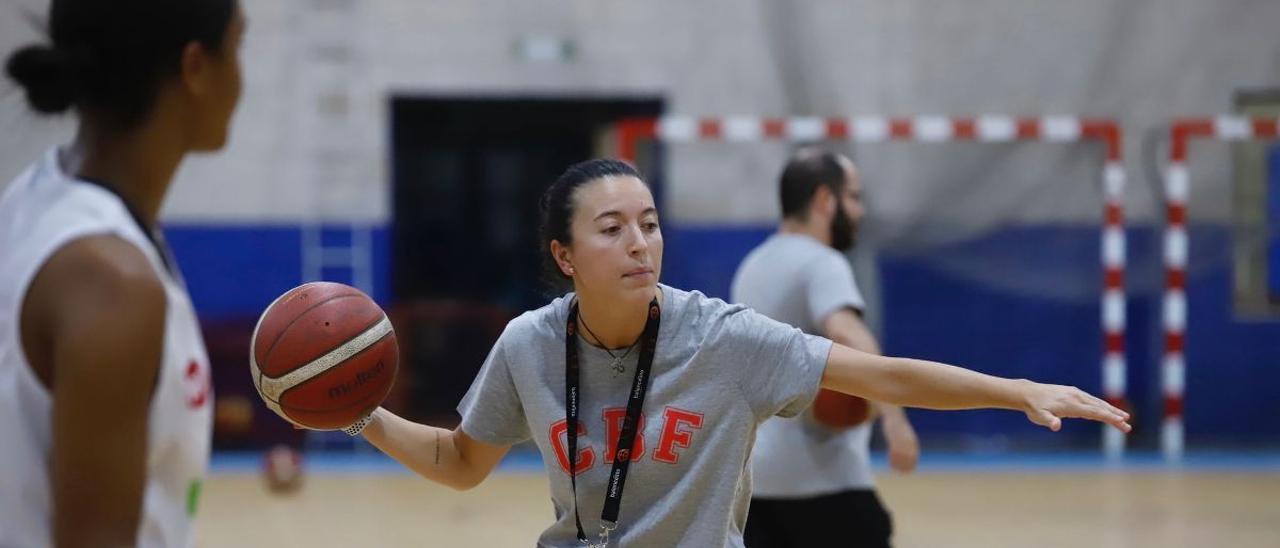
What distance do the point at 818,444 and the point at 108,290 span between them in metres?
2.86

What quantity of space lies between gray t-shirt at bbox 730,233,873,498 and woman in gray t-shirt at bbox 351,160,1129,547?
1.06 meters

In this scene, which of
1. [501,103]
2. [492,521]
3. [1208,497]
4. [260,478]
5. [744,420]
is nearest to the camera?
[744,420]

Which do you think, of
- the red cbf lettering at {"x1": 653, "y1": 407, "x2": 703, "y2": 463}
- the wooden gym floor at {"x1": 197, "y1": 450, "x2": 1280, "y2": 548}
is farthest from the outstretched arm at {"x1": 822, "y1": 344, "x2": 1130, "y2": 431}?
the wooden gym floor at {"x1": 197, "y1": 450, "x2": 1280, "y2": 548}

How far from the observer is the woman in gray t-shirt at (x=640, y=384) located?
3002mm

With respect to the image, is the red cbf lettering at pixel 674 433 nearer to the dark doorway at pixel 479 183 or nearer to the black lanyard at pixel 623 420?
the black lanyard at pixel 623 420

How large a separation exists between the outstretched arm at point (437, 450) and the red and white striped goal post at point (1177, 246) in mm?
8568

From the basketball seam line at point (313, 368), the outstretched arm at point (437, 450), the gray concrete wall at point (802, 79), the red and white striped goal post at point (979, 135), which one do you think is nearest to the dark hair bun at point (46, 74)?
the basketball seam line at point (313, 368)

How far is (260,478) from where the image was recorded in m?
10.1

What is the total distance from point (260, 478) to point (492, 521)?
265 cm

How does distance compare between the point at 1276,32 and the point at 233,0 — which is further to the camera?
the point at 1276,32

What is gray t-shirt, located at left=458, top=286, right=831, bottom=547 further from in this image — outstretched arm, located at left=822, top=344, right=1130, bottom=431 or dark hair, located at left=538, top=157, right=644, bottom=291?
Result: dark hair, located at left=538, top=157, right=644, bottom=291

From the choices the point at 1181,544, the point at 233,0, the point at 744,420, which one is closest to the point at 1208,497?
the point at 1181,544

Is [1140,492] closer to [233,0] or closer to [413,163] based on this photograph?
[413,163]

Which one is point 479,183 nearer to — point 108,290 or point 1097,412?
point 1097,412
